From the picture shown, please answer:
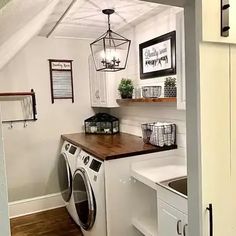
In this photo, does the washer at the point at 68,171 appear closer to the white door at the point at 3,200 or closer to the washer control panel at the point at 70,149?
the washer control panel at the point at 70,149

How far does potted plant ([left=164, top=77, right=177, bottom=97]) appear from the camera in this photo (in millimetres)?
2410

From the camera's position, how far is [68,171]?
10.1ft

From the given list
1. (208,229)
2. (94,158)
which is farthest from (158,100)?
(208,229)

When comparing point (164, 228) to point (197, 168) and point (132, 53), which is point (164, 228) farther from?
point (132, 53)

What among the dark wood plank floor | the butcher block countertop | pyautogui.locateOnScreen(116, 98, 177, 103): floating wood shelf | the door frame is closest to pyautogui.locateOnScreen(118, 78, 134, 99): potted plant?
pyautogui.locateOnScreen(116, 98, 177, 103): floating wood shelf

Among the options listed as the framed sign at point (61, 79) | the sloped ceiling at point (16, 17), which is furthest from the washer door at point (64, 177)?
the sloped ceiling at point (16, 17)

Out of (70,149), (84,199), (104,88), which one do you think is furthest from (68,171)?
(104,88)

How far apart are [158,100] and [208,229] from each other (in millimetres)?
1541

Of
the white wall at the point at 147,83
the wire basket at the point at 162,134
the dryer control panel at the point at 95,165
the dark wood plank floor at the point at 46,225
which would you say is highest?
the white wall at the point at 147,83

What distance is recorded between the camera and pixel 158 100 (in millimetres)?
2490

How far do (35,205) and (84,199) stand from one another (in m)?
1.26

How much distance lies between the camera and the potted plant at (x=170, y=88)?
2410 millimetres

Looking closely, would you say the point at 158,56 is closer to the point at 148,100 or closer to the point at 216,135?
the point at 148,100

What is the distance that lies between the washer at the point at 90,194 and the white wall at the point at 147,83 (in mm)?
884
